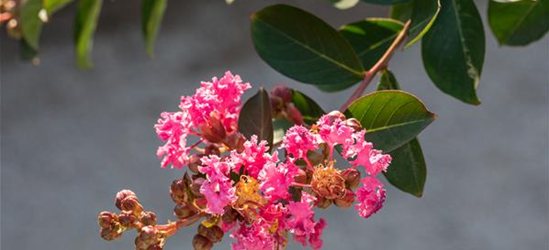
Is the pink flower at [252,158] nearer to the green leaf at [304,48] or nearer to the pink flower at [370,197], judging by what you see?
the pink flower at [370,197]

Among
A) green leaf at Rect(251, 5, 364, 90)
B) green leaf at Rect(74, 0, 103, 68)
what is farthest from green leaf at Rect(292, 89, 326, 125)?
green leaf at Rect(74, 0, 103, 68)

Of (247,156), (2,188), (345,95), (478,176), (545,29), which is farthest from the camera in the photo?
(2,188)

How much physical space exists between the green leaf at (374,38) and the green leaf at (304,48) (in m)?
0.07

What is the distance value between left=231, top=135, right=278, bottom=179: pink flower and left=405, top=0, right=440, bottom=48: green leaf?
0.16 metres

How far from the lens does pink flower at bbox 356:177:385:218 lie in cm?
65

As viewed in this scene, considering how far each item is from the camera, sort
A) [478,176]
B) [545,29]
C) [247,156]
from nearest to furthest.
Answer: [247,156] → [545,29] → [478,176]

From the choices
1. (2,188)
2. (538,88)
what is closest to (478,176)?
(538,88)

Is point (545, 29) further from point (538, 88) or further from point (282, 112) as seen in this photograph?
point (538, 88)

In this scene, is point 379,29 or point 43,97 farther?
point 43,97

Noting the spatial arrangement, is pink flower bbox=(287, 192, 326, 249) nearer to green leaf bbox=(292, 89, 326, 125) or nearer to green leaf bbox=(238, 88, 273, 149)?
green leaf bbox=(238, 88, 273, 149)

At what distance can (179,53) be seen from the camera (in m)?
4.15

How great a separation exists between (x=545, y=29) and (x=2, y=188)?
11.6ft

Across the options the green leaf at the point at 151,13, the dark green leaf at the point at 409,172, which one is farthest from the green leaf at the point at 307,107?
the green leaf at the point at 151,13

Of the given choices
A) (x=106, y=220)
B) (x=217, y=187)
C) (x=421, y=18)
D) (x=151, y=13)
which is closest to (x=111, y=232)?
(x=106, y=220)
